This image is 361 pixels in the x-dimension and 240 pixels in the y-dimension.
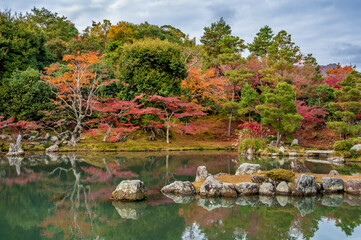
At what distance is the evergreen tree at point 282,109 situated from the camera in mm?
16922

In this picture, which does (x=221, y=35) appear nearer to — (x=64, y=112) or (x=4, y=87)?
(x=64, y=112)

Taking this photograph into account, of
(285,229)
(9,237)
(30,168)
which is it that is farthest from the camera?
(30,168)

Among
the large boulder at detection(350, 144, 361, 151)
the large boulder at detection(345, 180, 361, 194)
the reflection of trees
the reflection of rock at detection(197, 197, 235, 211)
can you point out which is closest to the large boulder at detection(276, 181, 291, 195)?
the reflection of rock at detection(197, 197, 235, 211)

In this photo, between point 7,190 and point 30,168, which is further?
point 30,168

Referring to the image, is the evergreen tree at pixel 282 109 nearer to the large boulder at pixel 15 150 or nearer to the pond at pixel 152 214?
the pond at pixel 152 214

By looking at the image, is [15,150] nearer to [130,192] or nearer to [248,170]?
[130,192]

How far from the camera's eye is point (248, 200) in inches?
280

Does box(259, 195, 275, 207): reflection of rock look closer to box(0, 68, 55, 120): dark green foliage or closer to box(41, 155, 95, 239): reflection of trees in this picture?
box(41, 155, 95, 239): reflection of trees

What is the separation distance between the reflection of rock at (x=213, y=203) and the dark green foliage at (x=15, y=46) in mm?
16699

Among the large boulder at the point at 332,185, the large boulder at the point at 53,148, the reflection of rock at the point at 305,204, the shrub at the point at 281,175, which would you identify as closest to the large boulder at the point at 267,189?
the shrub at the point at 281,175

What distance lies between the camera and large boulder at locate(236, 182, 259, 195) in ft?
24.7

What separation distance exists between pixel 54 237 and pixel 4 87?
1553 cm

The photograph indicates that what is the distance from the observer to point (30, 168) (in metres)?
10.9

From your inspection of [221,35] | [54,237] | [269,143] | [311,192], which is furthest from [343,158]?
[221,35]
